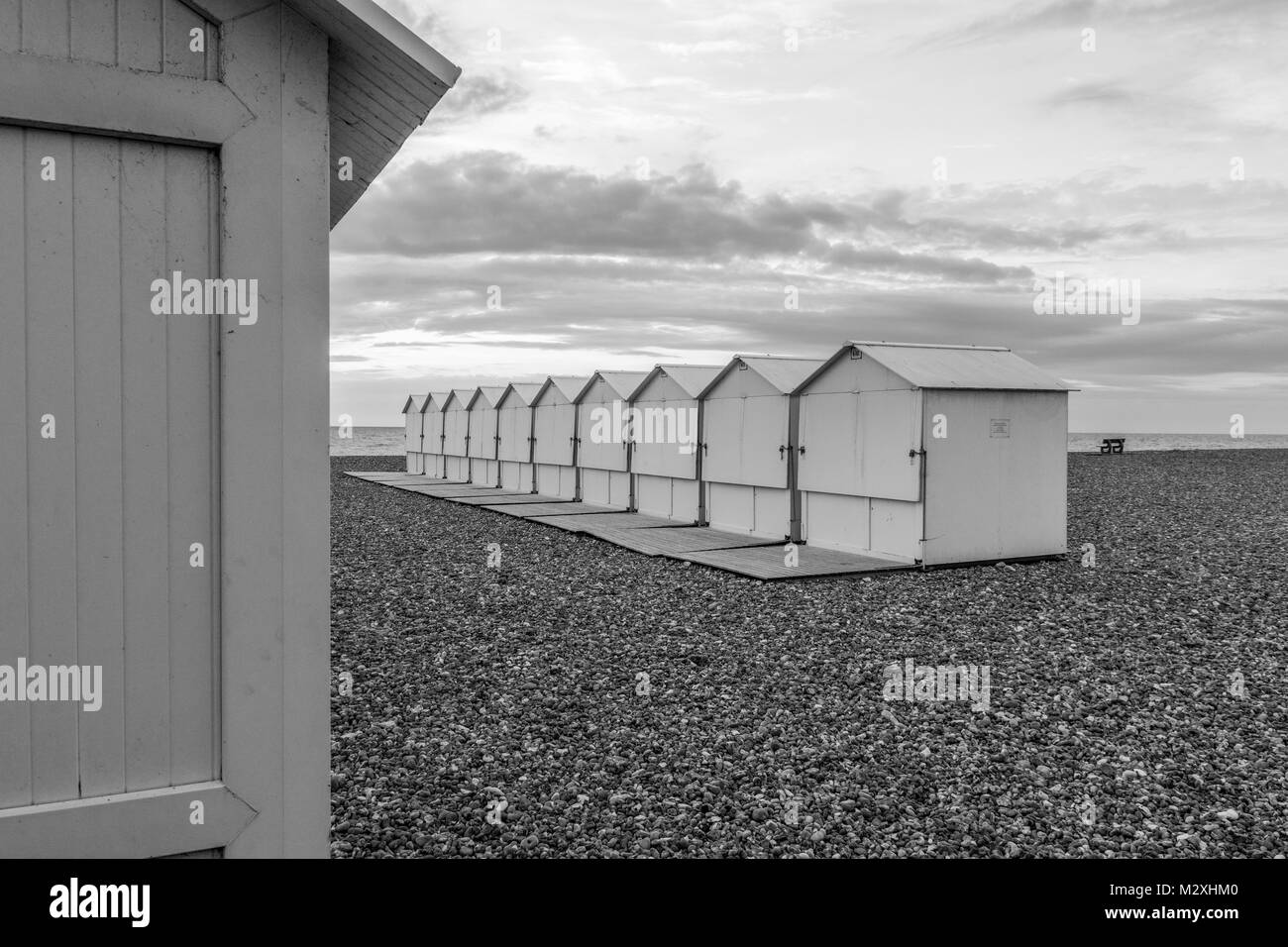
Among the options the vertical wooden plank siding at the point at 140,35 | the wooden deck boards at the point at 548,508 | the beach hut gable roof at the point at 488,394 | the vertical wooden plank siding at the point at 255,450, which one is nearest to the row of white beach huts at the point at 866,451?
the wooden deck boards at the point at 548,508

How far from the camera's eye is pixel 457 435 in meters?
29.0

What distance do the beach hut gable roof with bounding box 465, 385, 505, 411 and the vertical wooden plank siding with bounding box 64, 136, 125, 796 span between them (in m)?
22.4

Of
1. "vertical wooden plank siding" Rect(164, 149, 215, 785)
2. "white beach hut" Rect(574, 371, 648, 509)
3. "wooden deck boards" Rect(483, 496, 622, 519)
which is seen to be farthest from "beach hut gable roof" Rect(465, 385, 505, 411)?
"vertical wooden plank siding" Rect(164, 149, 215, 785)

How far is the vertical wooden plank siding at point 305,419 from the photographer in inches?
140

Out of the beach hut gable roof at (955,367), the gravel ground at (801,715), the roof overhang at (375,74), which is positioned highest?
the roof overhang at (375,74)

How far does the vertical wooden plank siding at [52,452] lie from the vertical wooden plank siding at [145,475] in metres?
0.17

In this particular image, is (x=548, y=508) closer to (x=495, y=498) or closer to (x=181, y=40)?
(x=495, y=498)

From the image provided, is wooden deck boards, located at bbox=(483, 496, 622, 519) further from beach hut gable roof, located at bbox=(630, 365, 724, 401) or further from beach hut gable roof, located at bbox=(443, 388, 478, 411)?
beach hut gable roof, located at bbox=(443, 388, 478, 411)

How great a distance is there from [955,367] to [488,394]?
1584cm

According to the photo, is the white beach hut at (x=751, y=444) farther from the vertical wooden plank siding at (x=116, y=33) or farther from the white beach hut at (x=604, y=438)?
the vertical wooden plank siding at (x=116, y=33)

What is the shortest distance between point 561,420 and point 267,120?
1889 centimetres

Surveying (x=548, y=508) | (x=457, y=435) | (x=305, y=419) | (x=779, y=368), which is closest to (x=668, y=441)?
(x=779, y=368)
